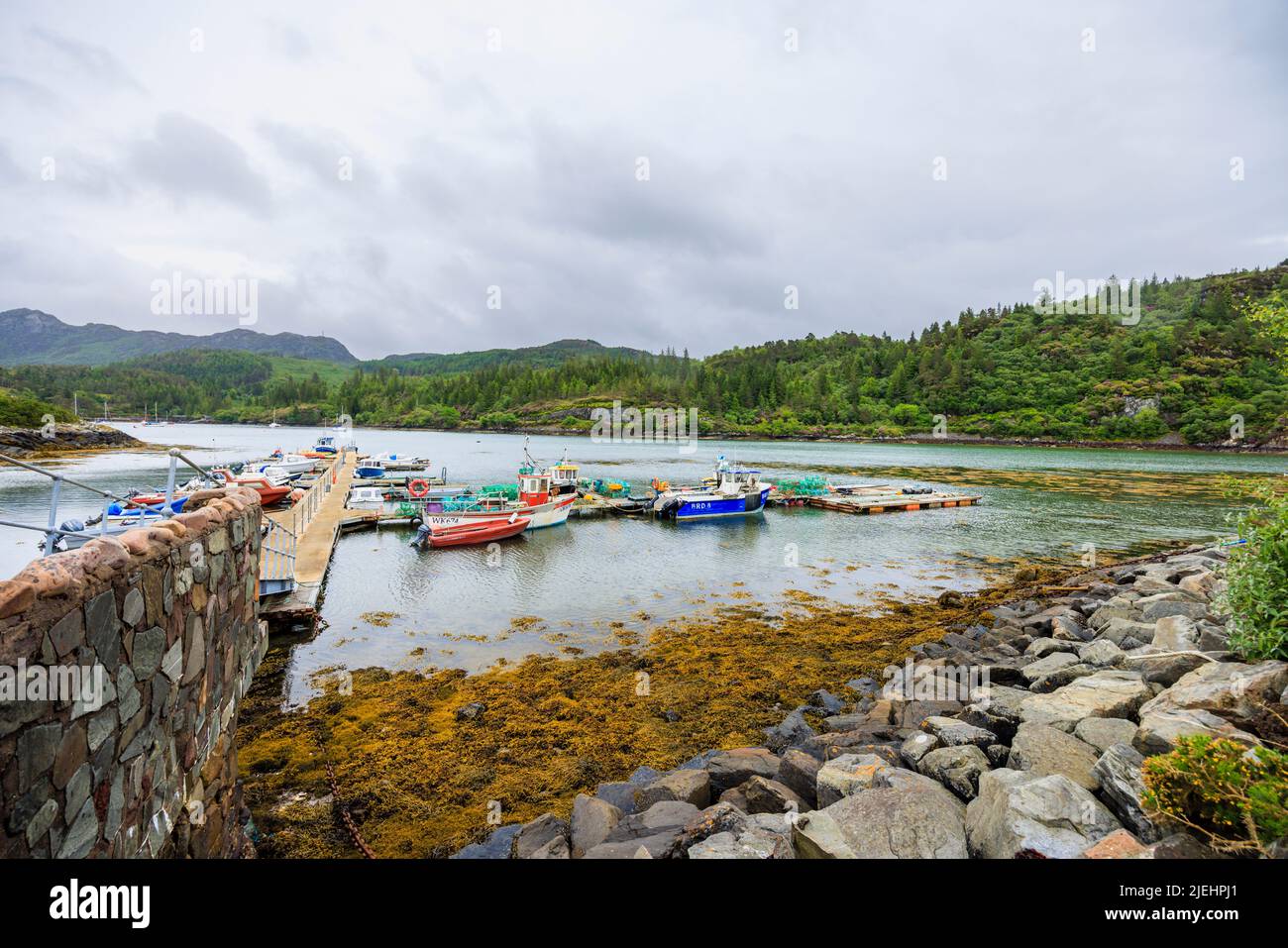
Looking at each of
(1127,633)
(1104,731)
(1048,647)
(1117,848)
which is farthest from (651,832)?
(1127,633)

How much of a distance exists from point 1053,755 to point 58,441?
104 meters

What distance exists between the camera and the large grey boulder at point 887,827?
207 inches

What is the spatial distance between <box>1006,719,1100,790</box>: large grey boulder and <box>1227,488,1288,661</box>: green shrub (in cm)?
252

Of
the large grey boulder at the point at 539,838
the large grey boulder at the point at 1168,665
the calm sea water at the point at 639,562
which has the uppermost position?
the large grey boulder at the point at 1168,665

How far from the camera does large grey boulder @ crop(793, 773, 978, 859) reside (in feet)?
17.2

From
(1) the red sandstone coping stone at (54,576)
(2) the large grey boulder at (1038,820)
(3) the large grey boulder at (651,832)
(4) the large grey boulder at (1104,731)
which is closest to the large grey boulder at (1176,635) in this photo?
(4) the large grey boulder at (1104,731)

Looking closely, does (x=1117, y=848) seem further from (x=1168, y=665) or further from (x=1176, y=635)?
(x=1176, y=635)

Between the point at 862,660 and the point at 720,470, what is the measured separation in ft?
93.6

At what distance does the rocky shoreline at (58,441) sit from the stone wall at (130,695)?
248 ft

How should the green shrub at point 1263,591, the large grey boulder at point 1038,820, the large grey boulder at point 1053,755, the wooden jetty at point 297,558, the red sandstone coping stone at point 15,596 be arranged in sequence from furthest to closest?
the wooden jetty at point 297,558 < the green shrub at point 1263,591 < the large grey boulder at point 1053,755 < the large grey boulder at point 1038,820 < the red sandstone coping stone at point 15,596

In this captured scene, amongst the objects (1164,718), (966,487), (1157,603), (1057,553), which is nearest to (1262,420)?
(966,487)

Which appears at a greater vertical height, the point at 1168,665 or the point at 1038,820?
the point at 1168,665

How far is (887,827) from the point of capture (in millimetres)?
5469

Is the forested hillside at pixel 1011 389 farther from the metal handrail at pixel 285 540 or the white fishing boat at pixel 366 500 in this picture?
the metal handrail at pixel 285 540
